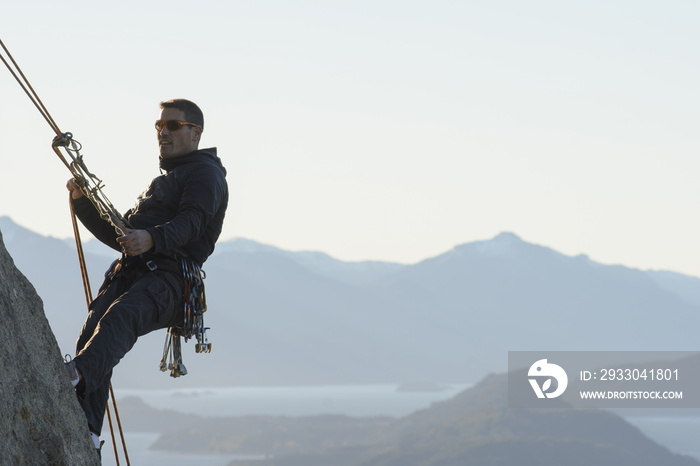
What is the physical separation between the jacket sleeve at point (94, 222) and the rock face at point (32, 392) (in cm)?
97

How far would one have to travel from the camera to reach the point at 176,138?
7223mm

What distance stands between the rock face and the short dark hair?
5.29ft

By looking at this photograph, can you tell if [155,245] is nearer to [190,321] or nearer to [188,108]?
[190,321]

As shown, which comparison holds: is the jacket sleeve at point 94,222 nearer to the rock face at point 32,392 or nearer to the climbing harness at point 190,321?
the climbing harness at point 190,321

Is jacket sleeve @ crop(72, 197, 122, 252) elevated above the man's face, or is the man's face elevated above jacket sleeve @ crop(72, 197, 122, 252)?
the man's face

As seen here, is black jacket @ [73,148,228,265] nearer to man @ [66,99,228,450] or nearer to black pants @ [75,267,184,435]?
man @ [66,99,228,450]

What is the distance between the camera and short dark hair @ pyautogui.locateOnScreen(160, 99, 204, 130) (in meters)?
7.18

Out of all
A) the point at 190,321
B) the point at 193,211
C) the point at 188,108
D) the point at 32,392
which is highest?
the point at 188,108

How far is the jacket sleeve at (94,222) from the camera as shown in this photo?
24.1ft

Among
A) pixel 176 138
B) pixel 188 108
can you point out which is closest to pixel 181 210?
pixel 176 138

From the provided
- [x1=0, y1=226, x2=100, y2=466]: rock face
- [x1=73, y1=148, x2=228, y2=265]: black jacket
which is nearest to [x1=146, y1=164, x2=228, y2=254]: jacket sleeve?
[x1=73, y1=148, x2=228, y2=265]: black jacket

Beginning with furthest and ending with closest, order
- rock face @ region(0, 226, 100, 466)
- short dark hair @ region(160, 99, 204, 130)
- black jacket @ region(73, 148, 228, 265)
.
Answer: short dark hair @ region(160, 99, 204, 130)
black jacket @ region(73, 148, 228, 265)
rock face @ region(0, 226, 100, 466)

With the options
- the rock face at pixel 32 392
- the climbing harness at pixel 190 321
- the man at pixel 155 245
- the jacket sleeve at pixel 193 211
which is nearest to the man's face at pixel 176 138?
the man at pixel 155 245

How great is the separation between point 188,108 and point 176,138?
0.22m
